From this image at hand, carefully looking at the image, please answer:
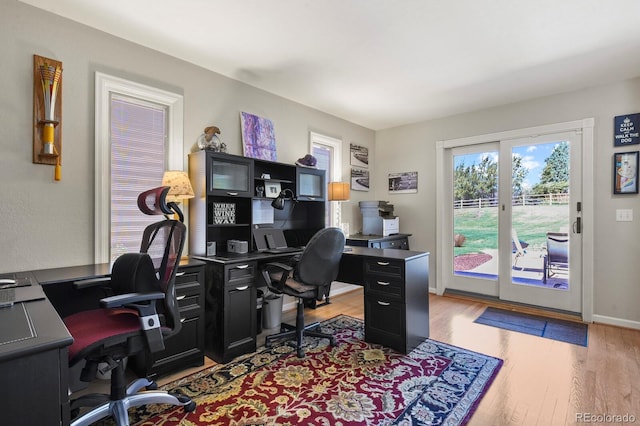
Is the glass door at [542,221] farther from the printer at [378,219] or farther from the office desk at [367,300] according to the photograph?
the office desk at [367,300]

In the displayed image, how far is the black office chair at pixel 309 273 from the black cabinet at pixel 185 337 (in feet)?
1.87

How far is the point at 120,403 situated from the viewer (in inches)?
66.2

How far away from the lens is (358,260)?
10.3ft

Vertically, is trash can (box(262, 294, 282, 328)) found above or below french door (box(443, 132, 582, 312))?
below

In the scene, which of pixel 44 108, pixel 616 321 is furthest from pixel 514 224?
pixel 44 108

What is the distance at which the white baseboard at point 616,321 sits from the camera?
325 centimetres

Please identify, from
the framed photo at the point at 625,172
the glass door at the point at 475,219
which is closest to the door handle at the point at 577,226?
the framed photo at the point at 625,172

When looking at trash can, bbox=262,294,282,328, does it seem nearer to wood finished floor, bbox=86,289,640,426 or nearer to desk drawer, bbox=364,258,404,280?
wood finished floor, bbox=86,289,640,426

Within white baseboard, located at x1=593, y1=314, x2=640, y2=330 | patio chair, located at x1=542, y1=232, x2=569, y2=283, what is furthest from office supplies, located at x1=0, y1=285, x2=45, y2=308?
white baseboard, located at x1=593, y1=314, x2=640, y2=330

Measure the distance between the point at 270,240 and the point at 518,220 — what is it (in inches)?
123

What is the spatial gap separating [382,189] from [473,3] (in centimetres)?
331

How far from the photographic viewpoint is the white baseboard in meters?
3.25

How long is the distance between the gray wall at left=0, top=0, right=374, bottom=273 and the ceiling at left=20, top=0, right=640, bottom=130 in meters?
0.13

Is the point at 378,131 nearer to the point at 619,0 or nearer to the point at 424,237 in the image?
the point at 424,237
